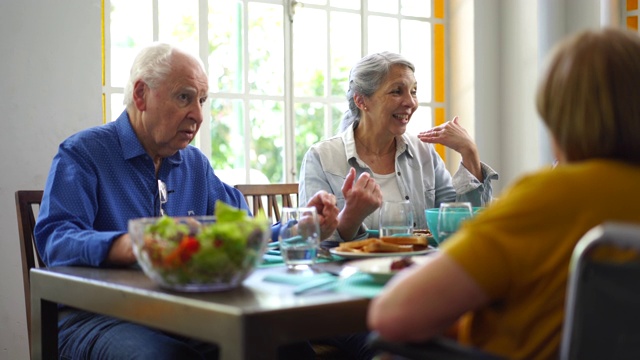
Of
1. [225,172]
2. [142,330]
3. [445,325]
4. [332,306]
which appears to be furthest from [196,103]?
[225,172]

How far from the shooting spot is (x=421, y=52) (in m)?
4.97

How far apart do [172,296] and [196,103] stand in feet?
3.67

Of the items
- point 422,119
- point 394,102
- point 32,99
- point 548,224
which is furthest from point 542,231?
point 422,119

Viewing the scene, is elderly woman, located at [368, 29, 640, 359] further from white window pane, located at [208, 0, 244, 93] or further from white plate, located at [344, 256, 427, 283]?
A: white window pane, located at [208, 0, 244, 93]

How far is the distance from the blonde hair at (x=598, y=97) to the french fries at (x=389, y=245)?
739 millimetres

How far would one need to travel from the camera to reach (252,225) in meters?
1.35

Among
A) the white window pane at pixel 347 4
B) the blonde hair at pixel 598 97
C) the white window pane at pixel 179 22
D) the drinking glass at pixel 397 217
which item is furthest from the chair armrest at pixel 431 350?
the white window pane at pixel 347 4

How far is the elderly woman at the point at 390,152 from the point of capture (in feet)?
9.01

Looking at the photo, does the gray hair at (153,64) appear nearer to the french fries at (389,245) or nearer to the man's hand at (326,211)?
the man's hand at (326,211)

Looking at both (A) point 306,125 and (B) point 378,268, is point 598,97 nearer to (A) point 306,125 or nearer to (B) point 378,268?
(B) point 378,268

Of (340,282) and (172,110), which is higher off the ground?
(172,110)

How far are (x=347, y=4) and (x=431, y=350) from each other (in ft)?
12.5

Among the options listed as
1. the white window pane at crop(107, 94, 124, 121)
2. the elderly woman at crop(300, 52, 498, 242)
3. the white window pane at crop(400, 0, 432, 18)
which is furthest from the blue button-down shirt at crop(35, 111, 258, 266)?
the white window pane at crop(400, 0, 432, 18)

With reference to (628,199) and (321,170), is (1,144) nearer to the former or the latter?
(321,170)
